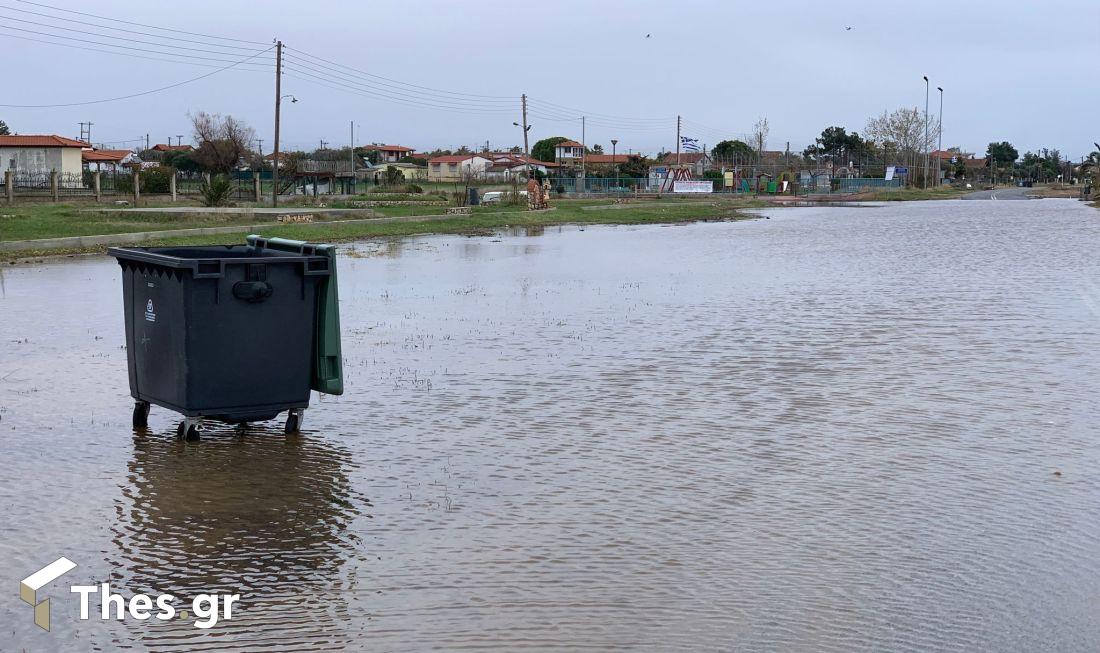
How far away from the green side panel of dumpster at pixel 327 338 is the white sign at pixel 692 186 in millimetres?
84025

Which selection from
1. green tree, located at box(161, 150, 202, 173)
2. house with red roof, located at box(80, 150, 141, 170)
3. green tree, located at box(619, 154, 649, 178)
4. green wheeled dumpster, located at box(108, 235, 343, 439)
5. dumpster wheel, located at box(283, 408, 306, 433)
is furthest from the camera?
green tree, located at box(619, 154, 649, 178)

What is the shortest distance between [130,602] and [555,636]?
6.27 feet

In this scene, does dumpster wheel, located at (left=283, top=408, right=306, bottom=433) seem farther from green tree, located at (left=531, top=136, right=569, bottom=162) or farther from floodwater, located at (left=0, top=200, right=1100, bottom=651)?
green tree, located at (left=531, top=136, right=569, bottom=162)

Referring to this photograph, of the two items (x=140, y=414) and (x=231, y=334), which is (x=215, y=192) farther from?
(x=231, y=334)

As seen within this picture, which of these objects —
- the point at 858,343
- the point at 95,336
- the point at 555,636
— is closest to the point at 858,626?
the point at 555,636

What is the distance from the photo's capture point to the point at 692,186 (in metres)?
93.1

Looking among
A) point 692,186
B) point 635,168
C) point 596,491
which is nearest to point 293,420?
point 596,491

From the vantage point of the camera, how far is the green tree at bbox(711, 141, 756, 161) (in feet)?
489

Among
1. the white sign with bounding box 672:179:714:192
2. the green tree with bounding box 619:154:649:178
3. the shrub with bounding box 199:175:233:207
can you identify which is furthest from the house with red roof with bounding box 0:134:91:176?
the green tree with bounding box 619:154:649:178

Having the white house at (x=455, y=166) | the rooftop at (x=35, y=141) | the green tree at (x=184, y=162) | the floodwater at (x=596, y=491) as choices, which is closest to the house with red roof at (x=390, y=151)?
the white house at (x=455, y=166)

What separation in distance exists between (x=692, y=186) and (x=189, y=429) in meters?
86.4

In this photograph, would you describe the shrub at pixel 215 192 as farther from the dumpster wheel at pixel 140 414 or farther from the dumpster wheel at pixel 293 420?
the dumpster wheel at pixel 293 420

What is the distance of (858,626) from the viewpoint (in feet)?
17.1

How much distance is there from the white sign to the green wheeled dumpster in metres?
84.1
